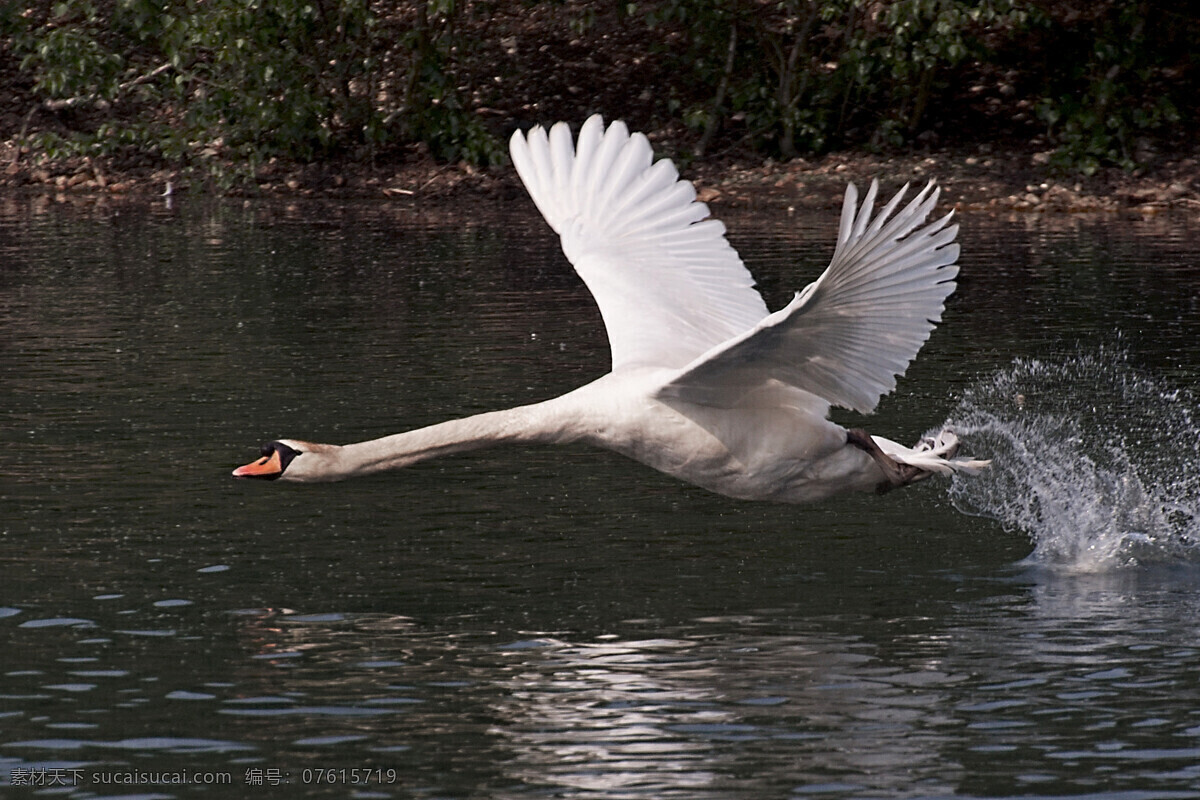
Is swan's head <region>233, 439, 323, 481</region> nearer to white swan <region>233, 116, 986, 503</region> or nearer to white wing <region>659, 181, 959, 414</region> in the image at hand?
white swan <region>233, 116, 986, 503</region>

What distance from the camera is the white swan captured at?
26.3 ft

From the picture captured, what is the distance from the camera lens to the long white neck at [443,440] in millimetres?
8617

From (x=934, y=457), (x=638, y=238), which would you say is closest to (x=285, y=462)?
(x=638, y=238)

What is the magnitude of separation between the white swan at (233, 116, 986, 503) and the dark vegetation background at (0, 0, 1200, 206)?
16.3 m

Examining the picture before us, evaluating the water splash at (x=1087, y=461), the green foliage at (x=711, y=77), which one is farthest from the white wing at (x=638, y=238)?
the green foliage at (x=711, y=77)

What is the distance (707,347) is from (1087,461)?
2.96 meters

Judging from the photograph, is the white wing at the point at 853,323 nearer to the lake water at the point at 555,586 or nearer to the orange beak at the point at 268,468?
the lake water at the point at 555,586

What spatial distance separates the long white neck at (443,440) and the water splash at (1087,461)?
8.98 ft

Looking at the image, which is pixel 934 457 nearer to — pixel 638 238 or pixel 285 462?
pixel 638 238

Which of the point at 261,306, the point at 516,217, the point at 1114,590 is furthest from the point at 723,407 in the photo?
the point at 516,217

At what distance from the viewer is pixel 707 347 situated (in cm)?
991

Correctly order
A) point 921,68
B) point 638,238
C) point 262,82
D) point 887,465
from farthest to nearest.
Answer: point 262,82
point 921,68
point 638,238
point 887,465

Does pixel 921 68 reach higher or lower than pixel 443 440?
higher

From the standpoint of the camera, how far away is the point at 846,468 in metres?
9.20
